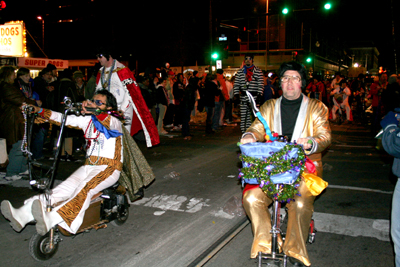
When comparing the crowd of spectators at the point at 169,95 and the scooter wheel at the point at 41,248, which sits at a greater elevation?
the crowd of spectators at the point at 169,95

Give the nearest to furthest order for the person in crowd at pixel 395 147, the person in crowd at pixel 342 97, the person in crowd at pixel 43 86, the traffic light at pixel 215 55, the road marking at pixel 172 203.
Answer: the person in crowd at pixel 395 147 < the road marking at pixel 172 203 < the person in crowd at pixel 43 86 < the person in crowd at pixel 342 97 < the traffic light at pixel 215 55

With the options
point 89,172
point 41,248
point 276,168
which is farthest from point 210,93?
point 276,168

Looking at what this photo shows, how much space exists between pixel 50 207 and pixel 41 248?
43cm

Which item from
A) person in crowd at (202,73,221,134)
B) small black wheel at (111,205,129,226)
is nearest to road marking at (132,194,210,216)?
small black wheel at (111,205,129,226)

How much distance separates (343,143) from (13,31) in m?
16.6

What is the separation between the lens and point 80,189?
12.7 feet

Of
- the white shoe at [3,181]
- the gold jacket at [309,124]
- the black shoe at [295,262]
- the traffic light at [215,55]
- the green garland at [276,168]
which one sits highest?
the traffic light at [215,55]

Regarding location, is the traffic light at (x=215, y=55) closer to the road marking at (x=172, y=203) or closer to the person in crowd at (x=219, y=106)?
the person in crowd at (x=219, y=106)

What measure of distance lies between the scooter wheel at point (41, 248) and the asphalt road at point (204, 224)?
3.4 inches

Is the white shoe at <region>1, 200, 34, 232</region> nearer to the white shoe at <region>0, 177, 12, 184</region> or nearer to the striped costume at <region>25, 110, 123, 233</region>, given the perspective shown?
the striped costume at <region>25, 110, 123, 233</region>

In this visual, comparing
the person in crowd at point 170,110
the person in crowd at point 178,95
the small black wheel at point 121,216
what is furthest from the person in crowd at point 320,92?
the small black wheel at point 121,216

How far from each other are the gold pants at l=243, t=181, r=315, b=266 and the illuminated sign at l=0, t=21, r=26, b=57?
59.2ft

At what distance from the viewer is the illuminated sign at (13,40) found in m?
18.0

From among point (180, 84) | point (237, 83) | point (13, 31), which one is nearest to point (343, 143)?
point (237, 83)
